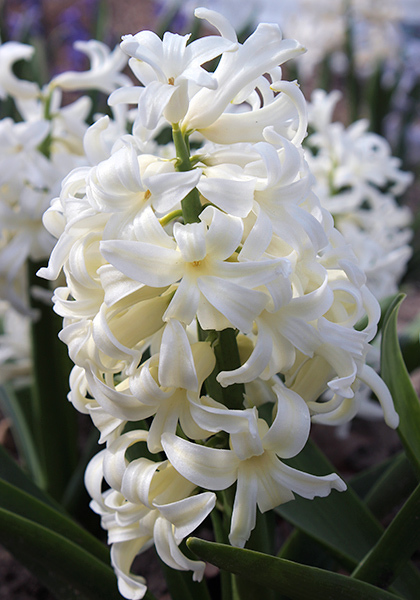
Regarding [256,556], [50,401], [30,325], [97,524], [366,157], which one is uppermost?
[256,556]

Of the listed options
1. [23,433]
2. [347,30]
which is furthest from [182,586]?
[347,30]

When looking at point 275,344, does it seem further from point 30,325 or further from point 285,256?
point 30,325

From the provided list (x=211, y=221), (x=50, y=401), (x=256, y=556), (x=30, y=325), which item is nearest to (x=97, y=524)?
(x=50, y=401)

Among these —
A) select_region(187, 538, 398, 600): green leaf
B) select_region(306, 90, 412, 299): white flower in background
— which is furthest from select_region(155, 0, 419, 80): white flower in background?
select_region(187, 538, 398, 600): green leaf

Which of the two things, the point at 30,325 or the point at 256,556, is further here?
the point at 30,325

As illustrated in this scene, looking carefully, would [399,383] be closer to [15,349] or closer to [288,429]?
[288,429]
